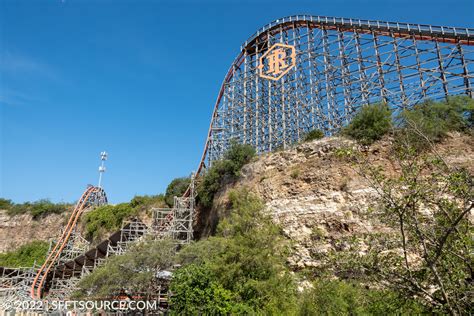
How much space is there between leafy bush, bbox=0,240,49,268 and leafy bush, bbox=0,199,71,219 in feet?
9.86

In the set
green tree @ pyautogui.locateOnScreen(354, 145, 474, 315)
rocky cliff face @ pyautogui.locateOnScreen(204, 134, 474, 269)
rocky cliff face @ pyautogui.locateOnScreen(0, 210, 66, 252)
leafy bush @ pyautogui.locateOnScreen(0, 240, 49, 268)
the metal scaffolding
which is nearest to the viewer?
green tree @ pyautogui.locateOnScreen(354, 145, 474, 315)

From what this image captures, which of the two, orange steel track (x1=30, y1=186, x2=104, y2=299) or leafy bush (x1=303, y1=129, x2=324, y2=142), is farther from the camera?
orange steel track (x1=30, y1=186, x2=104, y2=299)

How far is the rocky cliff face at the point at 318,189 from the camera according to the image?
12969mm

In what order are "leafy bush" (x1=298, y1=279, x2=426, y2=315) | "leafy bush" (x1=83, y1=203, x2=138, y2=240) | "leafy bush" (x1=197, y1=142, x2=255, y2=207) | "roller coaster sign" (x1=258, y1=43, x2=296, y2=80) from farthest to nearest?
1. "leafy bush" (x1=83, y1=203, x2=138, y2=240)
2. "roller coaster sign" (x1=258, y1=43, x2=296, y2=80)
3. "leafy bush" (x1=197, y1=142, x2=255, y2=207)
4. "leafy bush" (x1=298, y1=279, x2=426, y2=315)

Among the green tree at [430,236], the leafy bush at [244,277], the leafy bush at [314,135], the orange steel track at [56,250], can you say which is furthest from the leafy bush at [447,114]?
the orange steel track at [56,250]

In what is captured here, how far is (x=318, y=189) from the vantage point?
14.5 m

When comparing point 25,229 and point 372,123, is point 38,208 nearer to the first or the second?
point 25,229

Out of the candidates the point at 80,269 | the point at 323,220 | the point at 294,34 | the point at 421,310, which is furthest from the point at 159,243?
the point at 294,34

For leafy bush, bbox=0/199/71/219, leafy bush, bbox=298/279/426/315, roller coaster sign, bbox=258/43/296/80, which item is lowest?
leafy bush, bbox=298/279/426/315

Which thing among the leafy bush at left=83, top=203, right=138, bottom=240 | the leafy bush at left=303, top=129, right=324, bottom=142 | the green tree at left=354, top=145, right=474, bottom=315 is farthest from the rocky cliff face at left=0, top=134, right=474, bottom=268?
the leafy bush at left=83, top=203, right=138, bottom=240

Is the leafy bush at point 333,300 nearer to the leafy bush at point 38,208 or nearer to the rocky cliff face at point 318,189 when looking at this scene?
the rocky cliff face at point 318,189

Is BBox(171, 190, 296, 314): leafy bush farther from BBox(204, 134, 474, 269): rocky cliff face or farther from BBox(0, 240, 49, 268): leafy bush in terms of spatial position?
BBox(0, 240, 49, 268): leafy bush

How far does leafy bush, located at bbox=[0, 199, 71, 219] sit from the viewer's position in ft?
99.3

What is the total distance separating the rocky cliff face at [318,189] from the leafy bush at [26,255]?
56.8ft
